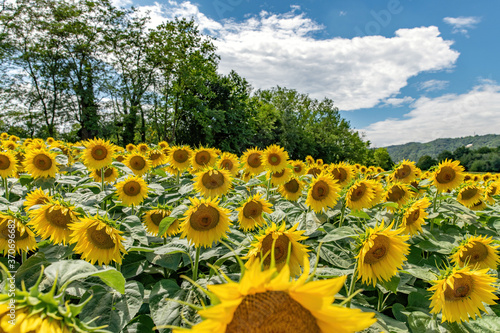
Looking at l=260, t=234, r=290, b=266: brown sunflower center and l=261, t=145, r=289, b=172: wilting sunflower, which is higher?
l=261, t=145, r=289, b=172: wilting sunflower

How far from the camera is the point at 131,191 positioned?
10.5 feet

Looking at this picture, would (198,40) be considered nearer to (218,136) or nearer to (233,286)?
(218,136)

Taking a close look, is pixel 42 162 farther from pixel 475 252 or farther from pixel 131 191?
pixel 475 252

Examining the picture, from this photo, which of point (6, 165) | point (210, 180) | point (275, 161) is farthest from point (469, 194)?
point (6, 165)

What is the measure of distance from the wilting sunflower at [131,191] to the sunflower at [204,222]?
1350 millimetres

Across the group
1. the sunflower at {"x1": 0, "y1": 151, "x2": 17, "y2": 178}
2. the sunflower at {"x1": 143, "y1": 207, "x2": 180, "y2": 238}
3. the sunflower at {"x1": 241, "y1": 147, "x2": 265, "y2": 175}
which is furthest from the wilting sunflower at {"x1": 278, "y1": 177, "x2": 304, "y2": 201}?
the sunflower at {"x1": 0, "y1": 151, "x2": 17, "y2": 178}

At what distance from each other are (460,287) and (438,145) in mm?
206839

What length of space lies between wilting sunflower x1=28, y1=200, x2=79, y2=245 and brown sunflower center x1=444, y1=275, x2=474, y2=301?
2495 millimetres

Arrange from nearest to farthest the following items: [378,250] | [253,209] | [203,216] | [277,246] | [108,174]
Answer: [277,246] < [378,250] < [203,216] < [253,209] < [108,174]

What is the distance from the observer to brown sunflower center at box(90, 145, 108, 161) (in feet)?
12.4

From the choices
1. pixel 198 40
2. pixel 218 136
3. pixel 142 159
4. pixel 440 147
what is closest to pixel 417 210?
pixel 142 159

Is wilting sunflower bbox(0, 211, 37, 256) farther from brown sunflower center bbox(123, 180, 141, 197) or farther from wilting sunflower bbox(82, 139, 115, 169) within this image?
wilting sunflower bbox(82, 139, 115, 169)

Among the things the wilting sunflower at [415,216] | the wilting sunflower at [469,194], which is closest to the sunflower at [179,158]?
the wilting sunflower at [415,216]

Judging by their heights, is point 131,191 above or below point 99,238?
above
